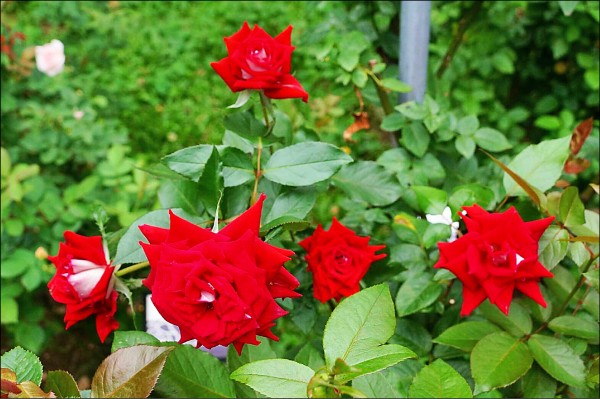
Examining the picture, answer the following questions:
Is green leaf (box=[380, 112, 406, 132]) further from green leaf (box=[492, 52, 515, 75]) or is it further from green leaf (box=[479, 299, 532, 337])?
green leaf (box=[492, 52, 515, 75])

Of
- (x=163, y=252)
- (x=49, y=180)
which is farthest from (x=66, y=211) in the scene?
(x=163, y=252)

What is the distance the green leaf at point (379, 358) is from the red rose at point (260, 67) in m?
0.44

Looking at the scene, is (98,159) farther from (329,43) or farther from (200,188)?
(200,188)

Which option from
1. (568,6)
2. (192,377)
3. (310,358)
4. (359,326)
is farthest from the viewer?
(568,6)

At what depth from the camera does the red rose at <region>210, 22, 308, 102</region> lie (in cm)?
87

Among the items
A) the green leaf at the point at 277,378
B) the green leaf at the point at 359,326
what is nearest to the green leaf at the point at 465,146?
the green leaf at the point at 359,326

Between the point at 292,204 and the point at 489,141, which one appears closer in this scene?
the point at 292,204

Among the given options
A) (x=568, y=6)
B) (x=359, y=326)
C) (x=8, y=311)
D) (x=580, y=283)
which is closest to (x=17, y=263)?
(x=8, y=311)

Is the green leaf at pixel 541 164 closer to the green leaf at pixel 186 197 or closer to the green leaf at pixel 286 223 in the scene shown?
the green leaf at pixel 286 223

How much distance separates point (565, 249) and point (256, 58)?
1.70 feet

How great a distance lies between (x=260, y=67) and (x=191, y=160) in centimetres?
17

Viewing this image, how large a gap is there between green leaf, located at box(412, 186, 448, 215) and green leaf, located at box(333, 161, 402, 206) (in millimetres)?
44

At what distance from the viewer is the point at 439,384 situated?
0.51 meters

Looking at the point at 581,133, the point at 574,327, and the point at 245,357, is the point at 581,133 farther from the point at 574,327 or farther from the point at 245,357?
the point at 245,357
